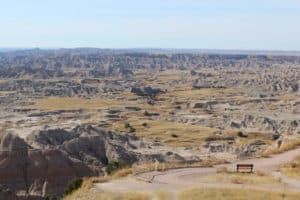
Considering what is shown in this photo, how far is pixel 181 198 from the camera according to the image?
22.1m

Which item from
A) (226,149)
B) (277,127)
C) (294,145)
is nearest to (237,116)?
(277,127)

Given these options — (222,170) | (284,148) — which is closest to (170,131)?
(284,148)

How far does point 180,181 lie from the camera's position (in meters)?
25.4

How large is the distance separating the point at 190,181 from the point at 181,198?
3.36 metres

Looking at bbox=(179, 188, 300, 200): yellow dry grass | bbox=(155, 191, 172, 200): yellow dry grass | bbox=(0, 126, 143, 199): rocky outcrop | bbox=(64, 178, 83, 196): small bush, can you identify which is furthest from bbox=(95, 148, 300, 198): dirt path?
bbox=(0, 126, 143, 199): rocky outcrop

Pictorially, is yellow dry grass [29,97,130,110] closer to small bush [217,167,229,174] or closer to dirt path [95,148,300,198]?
dirt path [95,148,300,198]

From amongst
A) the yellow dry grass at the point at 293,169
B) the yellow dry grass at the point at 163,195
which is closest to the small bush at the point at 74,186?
the yellow dry grass at the point at 163,195

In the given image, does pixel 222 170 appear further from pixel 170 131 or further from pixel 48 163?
pixel 170 131

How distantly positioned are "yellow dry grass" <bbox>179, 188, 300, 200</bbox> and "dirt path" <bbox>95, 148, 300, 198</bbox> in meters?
0.72

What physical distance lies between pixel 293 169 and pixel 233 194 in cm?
563

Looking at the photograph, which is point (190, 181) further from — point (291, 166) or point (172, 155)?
point (172, 155)

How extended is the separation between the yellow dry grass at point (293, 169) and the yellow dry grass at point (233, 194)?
12.6 ft

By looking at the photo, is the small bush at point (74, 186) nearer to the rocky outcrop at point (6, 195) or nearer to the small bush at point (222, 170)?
the small bush at point (222, 170)

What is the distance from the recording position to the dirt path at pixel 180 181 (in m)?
24.0
